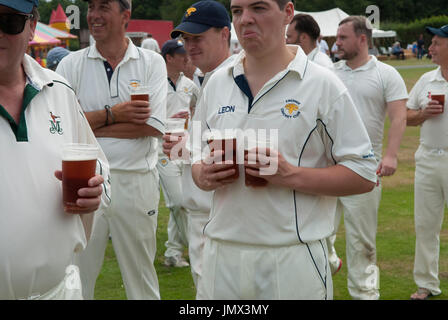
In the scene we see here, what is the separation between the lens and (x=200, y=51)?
4883 mm

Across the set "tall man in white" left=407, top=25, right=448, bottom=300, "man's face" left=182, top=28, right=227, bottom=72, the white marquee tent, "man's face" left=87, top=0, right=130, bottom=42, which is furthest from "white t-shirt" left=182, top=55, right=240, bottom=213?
the white marquee tent

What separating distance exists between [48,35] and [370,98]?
3257 centimetres

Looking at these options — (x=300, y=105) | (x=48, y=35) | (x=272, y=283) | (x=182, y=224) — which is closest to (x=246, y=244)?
(x=272, y=283)

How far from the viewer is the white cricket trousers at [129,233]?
495cm

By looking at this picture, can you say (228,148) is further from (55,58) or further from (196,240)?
(55,58)

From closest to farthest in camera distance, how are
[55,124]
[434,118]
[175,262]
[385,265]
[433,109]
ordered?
1. [55,124]
2. [433,109]
3. [434,118]
4. [385,265]
5. [175,262]

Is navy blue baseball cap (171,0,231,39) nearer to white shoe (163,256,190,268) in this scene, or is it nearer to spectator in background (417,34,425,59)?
white shoe (163,256,190,268)

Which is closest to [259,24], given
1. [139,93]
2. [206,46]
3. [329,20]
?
[206,46]

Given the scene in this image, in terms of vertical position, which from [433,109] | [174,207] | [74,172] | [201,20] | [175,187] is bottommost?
[174,207]

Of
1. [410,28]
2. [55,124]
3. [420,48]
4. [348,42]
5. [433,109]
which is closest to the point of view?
[55,124]

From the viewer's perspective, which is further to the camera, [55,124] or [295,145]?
[295,145]

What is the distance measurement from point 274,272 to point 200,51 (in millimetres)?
2401

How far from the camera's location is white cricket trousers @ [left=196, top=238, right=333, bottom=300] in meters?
3.06

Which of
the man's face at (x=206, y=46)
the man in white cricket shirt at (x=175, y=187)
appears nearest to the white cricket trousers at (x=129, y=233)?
the man's face at (x=206, y=46)
